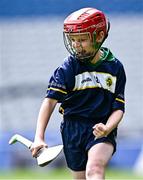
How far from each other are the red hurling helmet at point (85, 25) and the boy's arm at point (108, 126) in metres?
0.44

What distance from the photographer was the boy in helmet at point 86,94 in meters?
6.16

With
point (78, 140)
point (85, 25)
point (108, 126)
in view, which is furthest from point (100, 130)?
point (85, 25)

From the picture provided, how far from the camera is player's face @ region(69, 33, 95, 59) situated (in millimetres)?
6160

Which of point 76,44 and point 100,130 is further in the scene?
point 76,44

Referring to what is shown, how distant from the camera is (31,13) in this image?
19578 mm

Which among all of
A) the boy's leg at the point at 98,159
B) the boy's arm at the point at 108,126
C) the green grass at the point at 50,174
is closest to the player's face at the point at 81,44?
the boy's arm at the point at 108,126

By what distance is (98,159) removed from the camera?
6.04 metres

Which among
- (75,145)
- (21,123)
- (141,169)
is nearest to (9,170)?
(141,169)

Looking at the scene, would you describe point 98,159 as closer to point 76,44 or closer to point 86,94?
point 86,94

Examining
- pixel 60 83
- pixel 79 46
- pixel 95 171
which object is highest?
pixel 79 46

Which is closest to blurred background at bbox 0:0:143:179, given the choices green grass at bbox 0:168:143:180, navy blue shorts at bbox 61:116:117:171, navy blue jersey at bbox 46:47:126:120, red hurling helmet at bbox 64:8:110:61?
green grass at bbox 0:168:143:180

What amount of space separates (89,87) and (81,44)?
0.33 metres

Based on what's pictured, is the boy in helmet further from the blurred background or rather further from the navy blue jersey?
the blurred background

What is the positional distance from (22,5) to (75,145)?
13187mm
